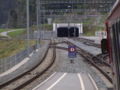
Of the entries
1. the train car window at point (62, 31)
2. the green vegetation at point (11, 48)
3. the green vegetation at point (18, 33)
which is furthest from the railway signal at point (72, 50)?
the green vegetation at point (18, 33)

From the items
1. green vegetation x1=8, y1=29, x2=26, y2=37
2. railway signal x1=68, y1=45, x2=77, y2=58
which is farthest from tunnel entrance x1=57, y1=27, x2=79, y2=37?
railway signal x1=68, y1=45, x2=77, y2=58

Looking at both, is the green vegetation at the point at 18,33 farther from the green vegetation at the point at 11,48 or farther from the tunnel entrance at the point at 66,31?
the tunnel entrance at the point at 66,31

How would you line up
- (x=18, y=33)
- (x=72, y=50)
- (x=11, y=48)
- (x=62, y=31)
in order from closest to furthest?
(x=72, y=50) < (x=62, y=31) < (x=11, y=48) < (x=18, y=33)

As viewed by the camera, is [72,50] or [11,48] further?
[11,48]

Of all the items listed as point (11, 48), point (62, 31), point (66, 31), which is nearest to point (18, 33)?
point (11, 48)

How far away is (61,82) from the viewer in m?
24.8

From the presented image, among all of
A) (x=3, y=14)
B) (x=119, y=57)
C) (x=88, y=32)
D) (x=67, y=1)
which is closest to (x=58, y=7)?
(x=67, y=1)

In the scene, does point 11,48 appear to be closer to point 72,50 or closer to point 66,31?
point 66,31

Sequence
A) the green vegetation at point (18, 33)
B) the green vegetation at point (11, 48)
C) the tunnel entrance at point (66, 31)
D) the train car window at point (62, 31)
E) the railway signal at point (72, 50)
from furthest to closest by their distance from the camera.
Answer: the green vegetation at point (18, 33) → the tunnel entrance at point (66, 31) → the train car window at point (62, 31) → the green vegetation at point (11, 48) → the railway signal at point (72, 50)

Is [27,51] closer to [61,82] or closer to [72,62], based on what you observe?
[72,62]

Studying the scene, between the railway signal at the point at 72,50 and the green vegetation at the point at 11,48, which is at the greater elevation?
the railway signal at the point at 72,50

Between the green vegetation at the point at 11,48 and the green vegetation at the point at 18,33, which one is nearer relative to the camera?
the green vegetation at the point at 11,48

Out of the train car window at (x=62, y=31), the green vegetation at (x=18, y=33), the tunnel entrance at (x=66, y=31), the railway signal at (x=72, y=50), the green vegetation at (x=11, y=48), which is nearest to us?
the railway signal at (x=72, y=50)

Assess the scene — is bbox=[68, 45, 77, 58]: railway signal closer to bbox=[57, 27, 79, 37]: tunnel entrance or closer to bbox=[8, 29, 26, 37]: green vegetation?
bbox=[57, 27, 79, 37]: tunnel entrance
